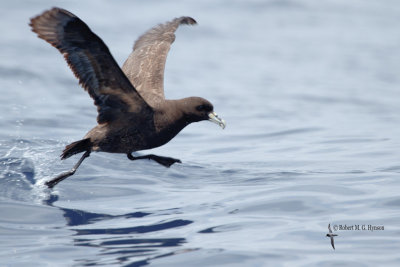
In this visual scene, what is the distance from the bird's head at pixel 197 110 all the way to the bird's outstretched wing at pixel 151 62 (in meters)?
0.37

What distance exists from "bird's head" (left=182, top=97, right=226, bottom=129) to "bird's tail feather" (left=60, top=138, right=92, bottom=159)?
1144mm

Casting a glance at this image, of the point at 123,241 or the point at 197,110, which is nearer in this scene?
the point at 123,241

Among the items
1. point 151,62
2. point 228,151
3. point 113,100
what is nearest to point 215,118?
point 113,100

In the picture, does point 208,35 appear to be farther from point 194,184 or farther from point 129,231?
point 129,231

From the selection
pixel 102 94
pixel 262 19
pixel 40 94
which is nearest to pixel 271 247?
pixel 102 94

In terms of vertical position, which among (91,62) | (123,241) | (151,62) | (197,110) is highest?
(151,62)

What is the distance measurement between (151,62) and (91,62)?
1.99m

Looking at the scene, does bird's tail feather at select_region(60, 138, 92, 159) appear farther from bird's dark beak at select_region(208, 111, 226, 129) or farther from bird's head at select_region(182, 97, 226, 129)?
bird's dark beak at select_region(208, 111, 226, 129)

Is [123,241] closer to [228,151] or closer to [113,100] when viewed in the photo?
[113,100]

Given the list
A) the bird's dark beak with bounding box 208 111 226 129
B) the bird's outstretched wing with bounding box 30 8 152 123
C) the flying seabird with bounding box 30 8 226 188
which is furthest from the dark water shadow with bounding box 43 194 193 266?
the bird's dark beak with bounding box 208 111 226 129

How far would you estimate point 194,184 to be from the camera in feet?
29.5

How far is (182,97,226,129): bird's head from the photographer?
7879mm

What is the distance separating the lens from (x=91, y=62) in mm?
7039

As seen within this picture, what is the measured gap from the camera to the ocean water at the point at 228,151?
21.4 ft
